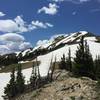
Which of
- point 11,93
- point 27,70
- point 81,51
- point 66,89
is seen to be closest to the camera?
point 66,89

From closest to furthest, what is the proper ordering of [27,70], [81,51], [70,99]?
[70,99] < [81,51] < [27,70]

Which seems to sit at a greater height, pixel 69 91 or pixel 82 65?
pixel 82 65

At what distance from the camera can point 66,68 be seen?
110188 mm

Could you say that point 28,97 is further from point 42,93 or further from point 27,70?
point 27,70

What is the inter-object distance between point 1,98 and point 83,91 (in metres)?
68.0

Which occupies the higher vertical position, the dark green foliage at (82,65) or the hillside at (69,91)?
the dark green foliage at (82,65)

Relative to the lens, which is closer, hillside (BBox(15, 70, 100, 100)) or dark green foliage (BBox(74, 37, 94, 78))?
hillside (BBox(15, 70, 100, 100))

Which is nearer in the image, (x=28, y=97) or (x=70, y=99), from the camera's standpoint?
(x=70, y=99)

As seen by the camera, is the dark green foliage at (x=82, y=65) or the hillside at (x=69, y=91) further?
the dark green foliage at (x=82, y=65)

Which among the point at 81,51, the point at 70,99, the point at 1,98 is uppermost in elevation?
the point at 81,51

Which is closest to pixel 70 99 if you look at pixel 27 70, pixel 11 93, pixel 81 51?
pixel 81 51

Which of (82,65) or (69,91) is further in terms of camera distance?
(82,65)

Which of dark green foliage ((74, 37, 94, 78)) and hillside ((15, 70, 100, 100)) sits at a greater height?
dark green foliage ((74, 37, 94, 78))

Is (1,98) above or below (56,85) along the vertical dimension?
below
